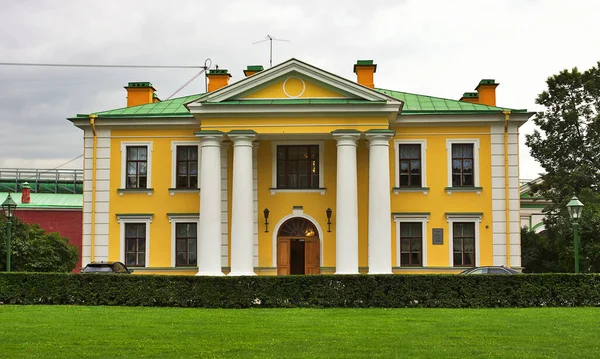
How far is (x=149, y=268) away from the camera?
32781 millimetres

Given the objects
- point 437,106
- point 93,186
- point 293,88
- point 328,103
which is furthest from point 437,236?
point 93,186

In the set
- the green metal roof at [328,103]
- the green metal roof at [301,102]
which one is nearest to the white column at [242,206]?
the green metal roof at [301,102]

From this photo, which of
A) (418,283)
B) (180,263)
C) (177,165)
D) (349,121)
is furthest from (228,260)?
(418,283)

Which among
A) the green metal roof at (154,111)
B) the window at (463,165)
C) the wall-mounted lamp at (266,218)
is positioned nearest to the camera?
the wall-mounted lamp at (266,218)

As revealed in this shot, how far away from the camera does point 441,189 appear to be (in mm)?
32812

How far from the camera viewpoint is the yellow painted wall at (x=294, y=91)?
31.3m

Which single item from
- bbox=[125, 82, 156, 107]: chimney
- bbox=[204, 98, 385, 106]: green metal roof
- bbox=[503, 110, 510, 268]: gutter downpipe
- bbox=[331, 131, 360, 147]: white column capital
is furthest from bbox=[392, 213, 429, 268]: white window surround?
bbox=[125, 82, 156, 107]: chimney

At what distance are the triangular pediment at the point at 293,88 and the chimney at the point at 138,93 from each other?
6.82 meters

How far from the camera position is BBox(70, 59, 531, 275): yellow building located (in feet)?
105

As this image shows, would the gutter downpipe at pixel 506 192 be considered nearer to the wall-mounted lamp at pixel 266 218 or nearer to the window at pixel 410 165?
the window at pixel 410 165

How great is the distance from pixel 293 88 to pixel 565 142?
17551 mm

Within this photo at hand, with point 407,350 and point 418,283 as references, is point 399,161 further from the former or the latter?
point 407,350

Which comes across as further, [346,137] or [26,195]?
[26,195]

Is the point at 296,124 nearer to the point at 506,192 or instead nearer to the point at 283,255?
the point at 283,255
